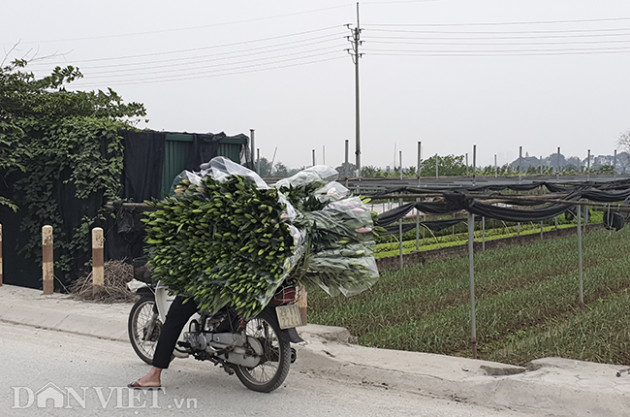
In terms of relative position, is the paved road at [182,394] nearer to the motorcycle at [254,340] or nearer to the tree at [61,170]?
the motorcycle at [254,340]

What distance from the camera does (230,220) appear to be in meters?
6.34

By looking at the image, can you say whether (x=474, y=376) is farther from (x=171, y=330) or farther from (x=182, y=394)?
(x=171, y=330)

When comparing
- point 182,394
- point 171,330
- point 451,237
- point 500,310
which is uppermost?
point 451,237

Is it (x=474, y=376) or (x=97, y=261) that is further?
(x=97, y=261)

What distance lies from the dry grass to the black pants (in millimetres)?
5129

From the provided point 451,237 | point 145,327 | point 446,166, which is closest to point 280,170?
point 451,237

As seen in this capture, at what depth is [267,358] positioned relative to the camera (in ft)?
21.5

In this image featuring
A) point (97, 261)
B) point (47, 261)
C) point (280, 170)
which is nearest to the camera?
point (97, 261)

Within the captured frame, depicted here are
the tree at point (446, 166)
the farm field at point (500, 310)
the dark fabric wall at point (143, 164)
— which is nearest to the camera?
the farm field at point (500, 310)

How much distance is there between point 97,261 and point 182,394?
563 centimetres

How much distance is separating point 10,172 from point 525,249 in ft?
43.5

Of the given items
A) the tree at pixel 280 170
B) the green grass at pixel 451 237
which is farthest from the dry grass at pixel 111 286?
the tree at pixel 280 170

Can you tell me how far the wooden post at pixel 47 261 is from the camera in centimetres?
1225

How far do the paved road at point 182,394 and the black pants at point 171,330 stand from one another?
0.96ft
